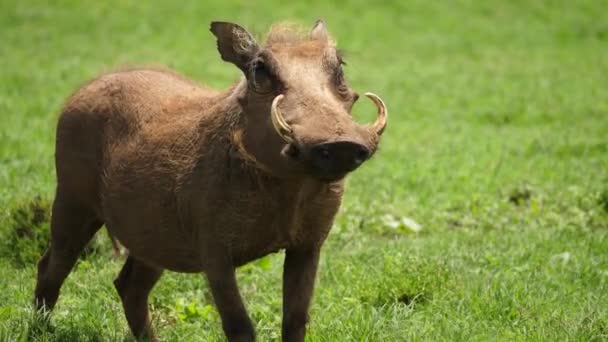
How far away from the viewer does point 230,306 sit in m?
4.38

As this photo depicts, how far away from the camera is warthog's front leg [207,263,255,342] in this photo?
14.3ft

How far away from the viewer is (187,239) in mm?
4715

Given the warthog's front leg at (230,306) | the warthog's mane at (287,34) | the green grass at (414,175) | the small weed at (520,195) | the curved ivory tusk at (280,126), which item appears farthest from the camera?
the small weed at (520,195)

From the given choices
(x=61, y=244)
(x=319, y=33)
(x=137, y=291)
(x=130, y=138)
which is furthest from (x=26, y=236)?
(x=319, y=33)

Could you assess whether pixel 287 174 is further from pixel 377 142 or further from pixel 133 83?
pixel 133 83

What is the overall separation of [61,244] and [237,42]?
180 centimetres

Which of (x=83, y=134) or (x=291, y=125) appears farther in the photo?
(x=83, y=134)

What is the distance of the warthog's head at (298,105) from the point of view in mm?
3627

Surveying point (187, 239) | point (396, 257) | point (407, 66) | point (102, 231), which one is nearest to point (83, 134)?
point (187, 239)

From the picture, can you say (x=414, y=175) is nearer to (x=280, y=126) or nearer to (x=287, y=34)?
(x=287, y=34)

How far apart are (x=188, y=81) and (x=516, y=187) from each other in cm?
402

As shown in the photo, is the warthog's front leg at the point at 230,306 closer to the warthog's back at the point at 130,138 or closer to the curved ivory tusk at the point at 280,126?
the warthog's back at the point at 130,138

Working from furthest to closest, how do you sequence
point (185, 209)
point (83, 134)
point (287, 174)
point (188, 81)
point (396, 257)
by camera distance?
1. point (396, 257)
2. point (188, 81)
3. point (83, 134)
4. point (185, 209)
5. point (287, 174)

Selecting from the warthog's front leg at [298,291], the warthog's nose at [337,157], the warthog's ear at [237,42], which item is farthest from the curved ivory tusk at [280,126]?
the warthog's front leg at [298,291]
